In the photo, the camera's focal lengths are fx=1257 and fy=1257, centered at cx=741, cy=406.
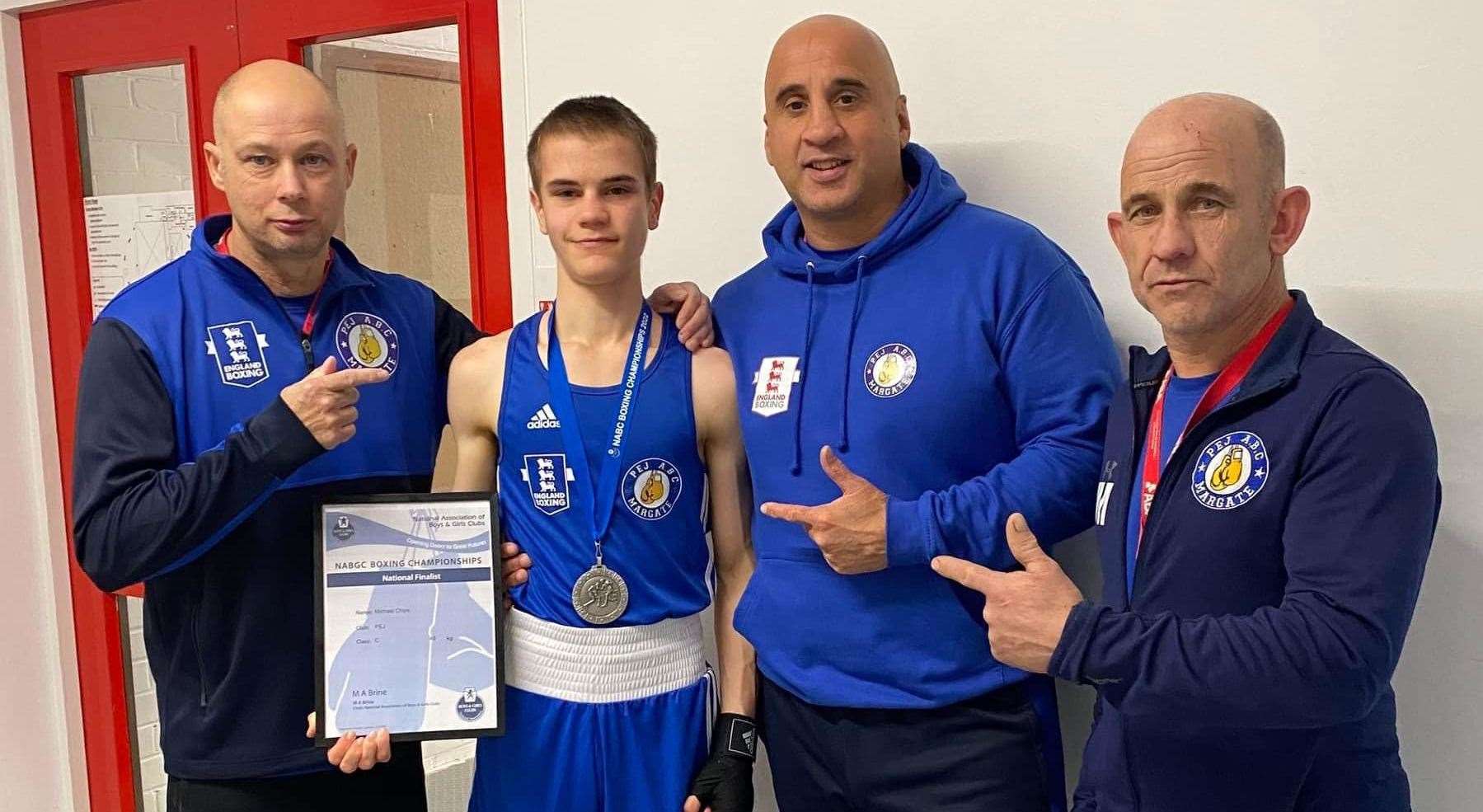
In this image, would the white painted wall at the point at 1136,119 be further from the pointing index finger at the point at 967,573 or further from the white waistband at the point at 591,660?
the white waistband at the point at 591,660

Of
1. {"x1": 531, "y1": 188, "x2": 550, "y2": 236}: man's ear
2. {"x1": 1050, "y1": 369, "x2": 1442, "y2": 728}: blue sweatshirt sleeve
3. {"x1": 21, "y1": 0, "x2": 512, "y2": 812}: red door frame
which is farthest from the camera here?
{"x1": 21, "y1": 0, "x2": 512, "y2": 812}: red door frame

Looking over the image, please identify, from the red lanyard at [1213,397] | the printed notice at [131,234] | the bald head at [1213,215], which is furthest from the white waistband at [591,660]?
the printed notice at [131,234]

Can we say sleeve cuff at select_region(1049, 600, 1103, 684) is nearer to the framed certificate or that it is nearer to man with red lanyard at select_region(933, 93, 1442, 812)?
man with red lanyard at select_region(933, 93, 1442, 812)

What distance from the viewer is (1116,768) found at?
4.78 feet

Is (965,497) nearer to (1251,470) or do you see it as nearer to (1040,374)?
(1040,374)

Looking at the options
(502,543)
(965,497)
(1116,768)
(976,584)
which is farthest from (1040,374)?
(502,543)

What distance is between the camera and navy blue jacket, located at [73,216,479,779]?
180cm

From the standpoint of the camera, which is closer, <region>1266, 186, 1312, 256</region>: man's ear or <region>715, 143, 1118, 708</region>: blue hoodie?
<region>1266, 186, 1312, 256</region>: man's ear

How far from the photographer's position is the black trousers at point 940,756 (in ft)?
5.63

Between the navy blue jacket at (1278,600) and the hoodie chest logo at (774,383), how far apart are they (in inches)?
20.9

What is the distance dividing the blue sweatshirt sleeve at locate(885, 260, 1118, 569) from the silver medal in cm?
41

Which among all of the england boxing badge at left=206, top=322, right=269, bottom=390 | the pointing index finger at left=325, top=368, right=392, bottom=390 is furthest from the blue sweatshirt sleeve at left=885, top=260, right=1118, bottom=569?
the england boxing badge at left=206, top=322, right=269, bottom=390

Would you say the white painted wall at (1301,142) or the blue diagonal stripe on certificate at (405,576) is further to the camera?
the blue diagonal stripe on certificate at (405,576)

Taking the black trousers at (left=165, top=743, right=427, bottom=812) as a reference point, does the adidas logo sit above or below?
above
